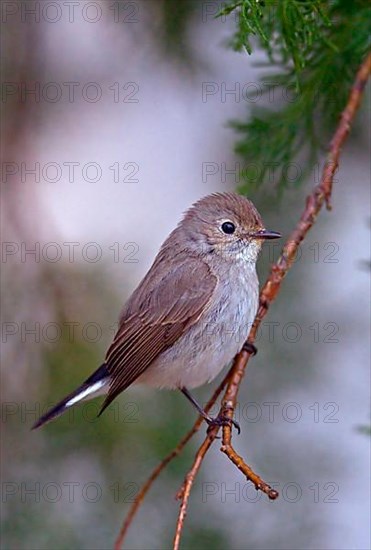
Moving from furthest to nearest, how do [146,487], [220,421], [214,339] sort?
1. [214,339]
2. [220,421]
3. [146,487]

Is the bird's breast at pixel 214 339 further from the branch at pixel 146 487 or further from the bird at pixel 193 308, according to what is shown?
the branch at pixel 146 487

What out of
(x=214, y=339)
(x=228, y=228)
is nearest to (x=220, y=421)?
(x=214, y=339)

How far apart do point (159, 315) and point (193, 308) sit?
9 centimetres

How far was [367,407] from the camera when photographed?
3107 millimetres

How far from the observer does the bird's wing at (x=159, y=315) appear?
2.38 metres

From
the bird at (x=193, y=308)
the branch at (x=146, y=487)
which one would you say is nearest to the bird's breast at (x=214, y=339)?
the bird at (x=193, y=308)

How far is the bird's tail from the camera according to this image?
2291 millimetres

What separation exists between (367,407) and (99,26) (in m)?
1.62

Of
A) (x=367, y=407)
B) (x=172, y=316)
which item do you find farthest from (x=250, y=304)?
(x=367, y=407)

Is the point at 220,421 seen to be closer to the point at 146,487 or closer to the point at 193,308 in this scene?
the point at 146,487

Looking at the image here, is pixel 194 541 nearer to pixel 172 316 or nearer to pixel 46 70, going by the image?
pixel 172 316

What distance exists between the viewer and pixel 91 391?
236 centimetres

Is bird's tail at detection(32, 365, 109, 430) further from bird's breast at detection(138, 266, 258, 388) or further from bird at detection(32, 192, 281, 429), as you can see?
bird's breast at detection(138, 266, 258, 388)

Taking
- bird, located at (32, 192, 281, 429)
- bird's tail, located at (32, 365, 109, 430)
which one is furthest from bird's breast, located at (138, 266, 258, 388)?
bird's tail, located at (32, 365, 109, 430)
